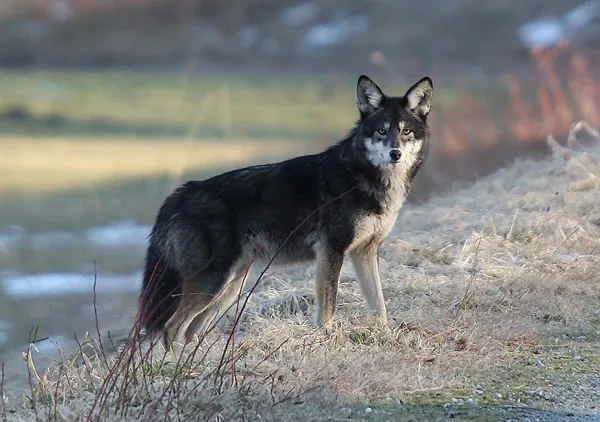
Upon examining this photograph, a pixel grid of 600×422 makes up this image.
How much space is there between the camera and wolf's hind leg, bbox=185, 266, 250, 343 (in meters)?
7.80

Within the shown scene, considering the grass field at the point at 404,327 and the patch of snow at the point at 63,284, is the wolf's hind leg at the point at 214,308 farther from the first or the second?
the patch of snow at the point at 63,284

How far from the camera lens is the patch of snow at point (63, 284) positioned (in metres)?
13.3

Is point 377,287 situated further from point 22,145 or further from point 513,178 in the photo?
point 22,145

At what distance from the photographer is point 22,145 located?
28906 mm

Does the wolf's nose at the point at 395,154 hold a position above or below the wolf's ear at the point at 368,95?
below

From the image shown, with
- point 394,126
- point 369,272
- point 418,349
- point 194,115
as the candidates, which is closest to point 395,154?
point 394,126

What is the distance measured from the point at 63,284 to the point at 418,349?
7601 mm

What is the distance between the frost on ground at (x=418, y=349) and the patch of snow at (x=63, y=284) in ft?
12.5

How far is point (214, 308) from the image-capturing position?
26.4ft

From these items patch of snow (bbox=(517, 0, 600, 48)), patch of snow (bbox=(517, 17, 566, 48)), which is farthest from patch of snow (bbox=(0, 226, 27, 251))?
patch of snow (bbox=(517, 17, 566, 48))

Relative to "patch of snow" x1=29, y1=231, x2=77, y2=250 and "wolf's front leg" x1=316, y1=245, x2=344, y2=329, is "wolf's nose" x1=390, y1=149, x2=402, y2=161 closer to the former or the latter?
"wolf's front leg" x1=316, y1=245, x2=344, y2=329

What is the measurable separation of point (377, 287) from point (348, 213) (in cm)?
71

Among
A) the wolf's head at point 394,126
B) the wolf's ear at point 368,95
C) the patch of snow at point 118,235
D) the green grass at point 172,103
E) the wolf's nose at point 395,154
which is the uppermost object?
the green grass at point 172,103

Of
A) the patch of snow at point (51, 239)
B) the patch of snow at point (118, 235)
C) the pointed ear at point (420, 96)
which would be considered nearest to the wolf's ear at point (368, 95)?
the pointed ear at point (420, 96)
